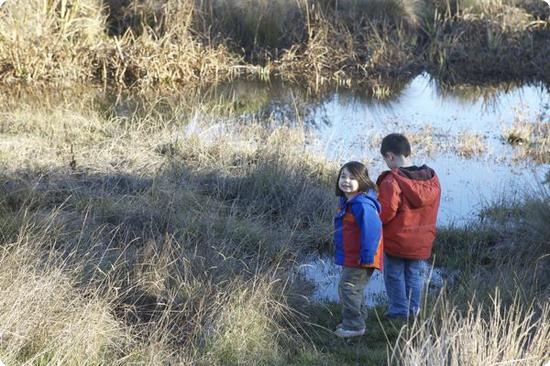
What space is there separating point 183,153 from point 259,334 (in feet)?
13.6

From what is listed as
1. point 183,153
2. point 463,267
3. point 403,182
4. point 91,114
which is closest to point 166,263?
point 403,182

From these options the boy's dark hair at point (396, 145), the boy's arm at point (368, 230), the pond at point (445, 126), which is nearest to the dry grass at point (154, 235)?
the boy's arm at point (368, 230)

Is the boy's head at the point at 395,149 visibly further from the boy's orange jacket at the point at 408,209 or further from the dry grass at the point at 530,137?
the dry grass at the point at 530,137

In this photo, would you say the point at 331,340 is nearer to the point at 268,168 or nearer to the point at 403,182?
the point at 403,182

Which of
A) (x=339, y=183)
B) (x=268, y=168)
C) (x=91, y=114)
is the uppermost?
(x=339, y=183)

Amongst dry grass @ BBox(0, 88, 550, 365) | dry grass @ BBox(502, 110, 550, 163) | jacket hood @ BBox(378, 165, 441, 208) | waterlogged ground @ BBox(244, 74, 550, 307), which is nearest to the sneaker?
dry grass @ BBox(0, 88, 550, 365)

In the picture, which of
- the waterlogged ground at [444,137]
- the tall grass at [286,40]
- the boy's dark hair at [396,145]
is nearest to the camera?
the boy's dark hair at [396,145]

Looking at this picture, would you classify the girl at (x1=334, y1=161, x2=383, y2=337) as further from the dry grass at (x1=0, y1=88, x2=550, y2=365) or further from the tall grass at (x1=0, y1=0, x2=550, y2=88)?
the tall grass at (x1=0, y1=0, x2=550, y2=88)

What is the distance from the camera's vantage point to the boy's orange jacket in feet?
16.1

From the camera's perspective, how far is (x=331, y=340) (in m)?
4.81

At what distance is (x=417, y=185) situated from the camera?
193 inches

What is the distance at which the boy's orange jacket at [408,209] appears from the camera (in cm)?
490

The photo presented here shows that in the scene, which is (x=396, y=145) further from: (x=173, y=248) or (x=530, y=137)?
(x=530, y=137)

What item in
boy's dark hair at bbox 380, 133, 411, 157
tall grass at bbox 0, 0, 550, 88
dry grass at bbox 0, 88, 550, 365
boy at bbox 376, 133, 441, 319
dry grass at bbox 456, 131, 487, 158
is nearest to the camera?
dry grass at bbox 0, 88, 550, 365
